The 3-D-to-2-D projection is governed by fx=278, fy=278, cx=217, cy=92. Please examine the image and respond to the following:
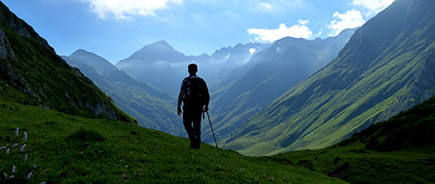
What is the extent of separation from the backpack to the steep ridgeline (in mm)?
33334

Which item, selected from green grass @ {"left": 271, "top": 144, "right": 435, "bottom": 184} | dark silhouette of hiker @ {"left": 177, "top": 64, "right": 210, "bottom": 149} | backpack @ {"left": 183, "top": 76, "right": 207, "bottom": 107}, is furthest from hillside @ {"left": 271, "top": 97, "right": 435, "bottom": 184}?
backpack @ {"left": 183, "top": 76, "right": 207, "bottom": 107}

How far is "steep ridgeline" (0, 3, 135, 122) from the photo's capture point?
4953 centimetres

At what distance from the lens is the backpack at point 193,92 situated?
19625 mm

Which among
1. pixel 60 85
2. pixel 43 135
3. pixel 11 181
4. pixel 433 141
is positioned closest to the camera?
pixel 11 181

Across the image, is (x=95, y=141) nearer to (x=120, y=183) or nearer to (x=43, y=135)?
(x=43, y=135)

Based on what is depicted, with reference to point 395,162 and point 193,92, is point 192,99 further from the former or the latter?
point 395,162

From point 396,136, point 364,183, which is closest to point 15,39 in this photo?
point 364,183

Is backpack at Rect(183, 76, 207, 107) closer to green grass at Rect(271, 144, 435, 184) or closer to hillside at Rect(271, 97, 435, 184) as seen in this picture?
green grass at Rect(271, 144, 435, 184)

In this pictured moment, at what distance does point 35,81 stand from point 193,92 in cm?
5784

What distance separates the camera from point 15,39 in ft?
268

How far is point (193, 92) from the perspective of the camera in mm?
19703

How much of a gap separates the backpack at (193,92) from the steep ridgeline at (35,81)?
109 ft

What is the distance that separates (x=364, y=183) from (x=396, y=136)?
34466 millimetres

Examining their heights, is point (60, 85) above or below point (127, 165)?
above
